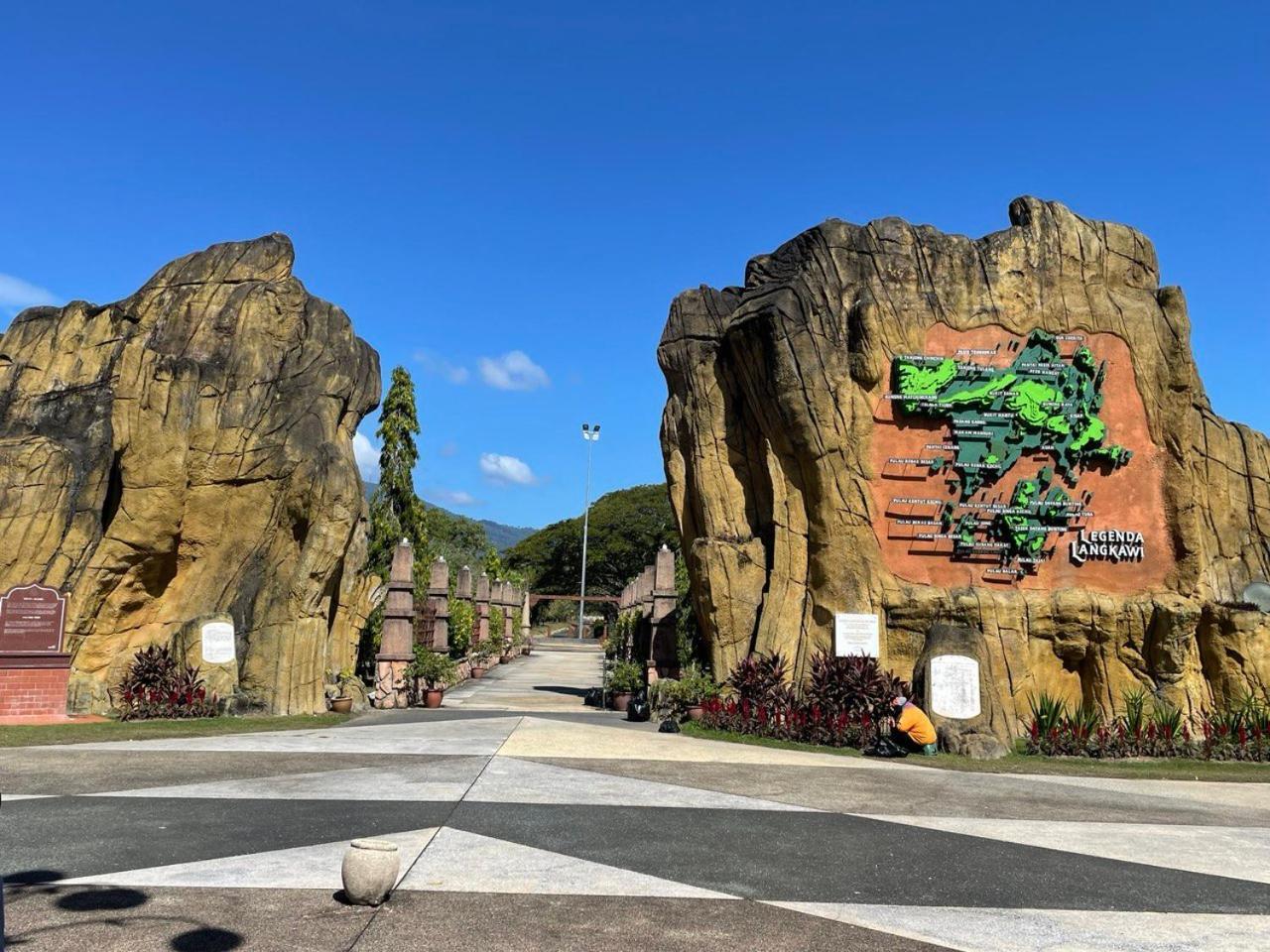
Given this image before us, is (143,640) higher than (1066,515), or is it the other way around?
(1066,515)

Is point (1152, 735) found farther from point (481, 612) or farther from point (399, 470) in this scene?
point (399, 470)

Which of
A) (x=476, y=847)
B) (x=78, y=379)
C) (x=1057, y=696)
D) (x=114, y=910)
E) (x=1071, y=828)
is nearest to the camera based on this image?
(x=114, y=910)

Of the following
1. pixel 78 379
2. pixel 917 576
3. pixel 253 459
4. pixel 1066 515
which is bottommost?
pixel 917 576

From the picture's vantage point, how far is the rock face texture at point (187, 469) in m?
17.7

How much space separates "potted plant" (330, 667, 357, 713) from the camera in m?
20.2

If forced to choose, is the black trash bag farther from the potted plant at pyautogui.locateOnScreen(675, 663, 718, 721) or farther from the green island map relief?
the green island map relief

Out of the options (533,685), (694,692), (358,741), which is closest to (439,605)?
(533,685)

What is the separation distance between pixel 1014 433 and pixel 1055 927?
1339cm

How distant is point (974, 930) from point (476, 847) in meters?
3.88

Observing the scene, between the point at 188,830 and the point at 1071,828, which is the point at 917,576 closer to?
the point at 1071,828

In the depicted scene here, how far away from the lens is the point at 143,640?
1858 centimetres

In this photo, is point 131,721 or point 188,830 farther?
point 131,721

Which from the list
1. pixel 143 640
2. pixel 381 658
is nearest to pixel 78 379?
pixel 143 640

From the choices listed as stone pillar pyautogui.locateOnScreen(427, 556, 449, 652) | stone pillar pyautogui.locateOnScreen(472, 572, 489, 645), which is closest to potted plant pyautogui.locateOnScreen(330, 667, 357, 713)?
stone pillar pyautogui.locateOnScreen(427, 556, 449, 652)
